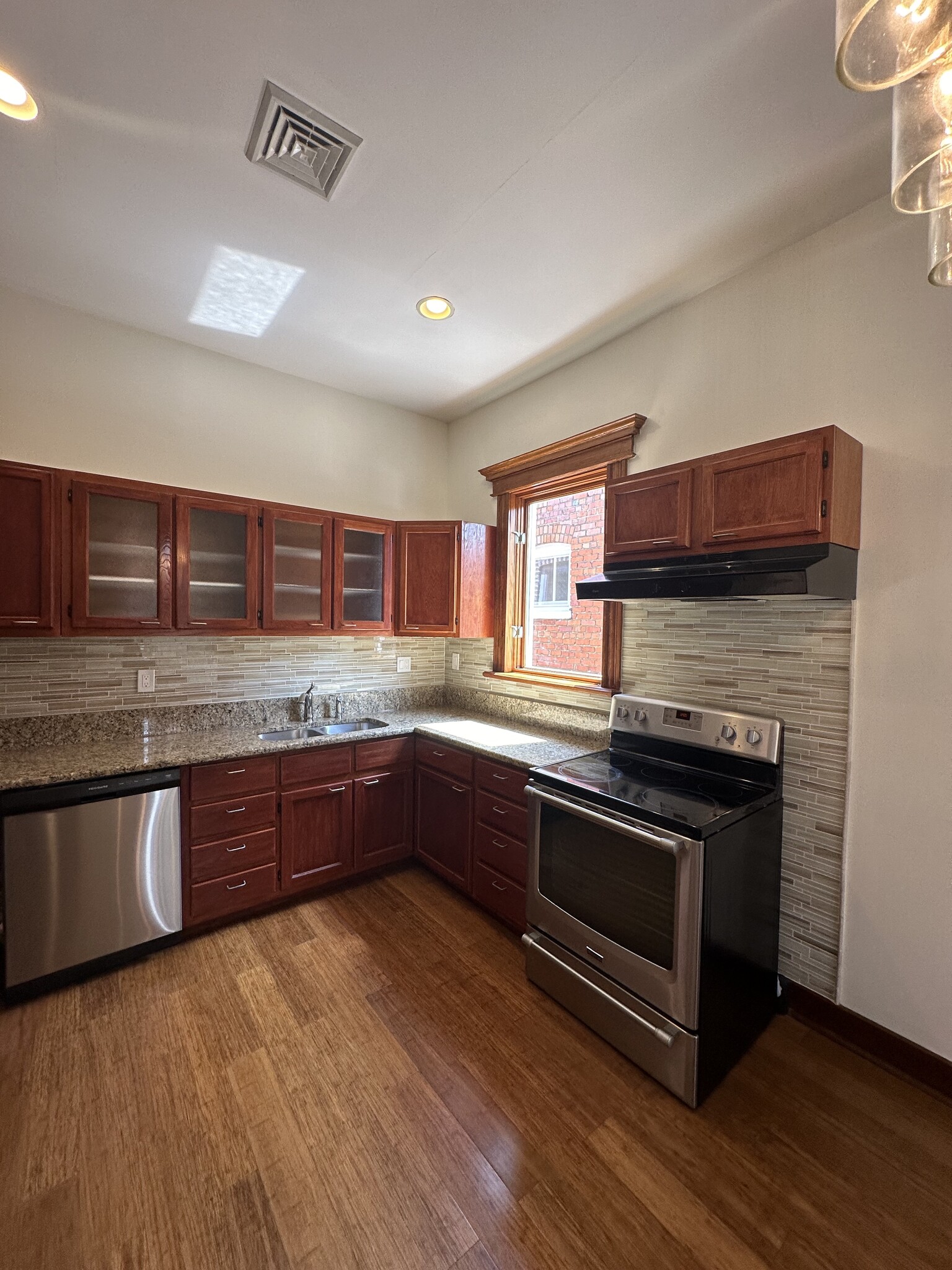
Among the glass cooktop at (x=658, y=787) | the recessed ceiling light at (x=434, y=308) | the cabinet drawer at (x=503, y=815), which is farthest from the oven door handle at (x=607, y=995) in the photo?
the recessed ceiling light at (x=434, y=308)

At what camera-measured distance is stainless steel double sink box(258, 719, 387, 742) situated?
2967 millimetres

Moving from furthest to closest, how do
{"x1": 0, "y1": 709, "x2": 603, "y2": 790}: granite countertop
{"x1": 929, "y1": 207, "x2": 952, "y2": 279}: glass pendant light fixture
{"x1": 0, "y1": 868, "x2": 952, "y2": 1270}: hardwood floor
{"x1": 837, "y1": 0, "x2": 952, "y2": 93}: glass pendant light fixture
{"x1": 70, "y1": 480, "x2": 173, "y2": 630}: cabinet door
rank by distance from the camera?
{"x1": 70, "y1": 480, "x2": 173, "y2": 630}: cabinet door < {"x1": 0, "y1": 709, "x2": 603, "y2": 790}: granite countertop < {"x1": 0, "y1": 868, "x2": 952, "y2": 1270}: hardwood floor < {"x1": 929, "y1": 207, "x2": 952, "y2": 279}: glass pendant light fixture < {"x1": 837, "y1": 0, "x2": 952, "y2": 93}: glass pendant light fixture

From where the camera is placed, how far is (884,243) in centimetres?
181

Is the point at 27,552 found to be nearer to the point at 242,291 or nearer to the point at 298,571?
the point at 298,571

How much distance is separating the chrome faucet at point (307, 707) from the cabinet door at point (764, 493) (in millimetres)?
2381

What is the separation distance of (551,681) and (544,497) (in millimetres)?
1146

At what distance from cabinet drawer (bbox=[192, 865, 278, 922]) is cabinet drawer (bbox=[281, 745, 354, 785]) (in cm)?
45

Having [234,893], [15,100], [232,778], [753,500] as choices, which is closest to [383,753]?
[232,778]

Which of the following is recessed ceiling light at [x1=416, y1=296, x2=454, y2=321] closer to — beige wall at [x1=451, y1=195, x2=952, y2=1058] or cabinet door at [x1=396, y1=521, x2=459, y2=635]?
cabinet door at [x1=396, y1=521, x2=459, y2=635]

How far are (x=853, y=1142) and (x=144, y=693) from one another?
331 cm

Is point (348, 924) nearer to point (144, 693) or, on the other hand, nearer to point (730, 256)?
point (144, 693)

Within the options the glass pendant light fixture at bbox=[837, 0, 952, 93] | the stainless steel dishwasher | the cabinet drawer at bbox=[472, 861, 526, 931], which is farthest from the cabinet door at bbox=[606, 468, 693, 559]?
the stainless steel dishwasher

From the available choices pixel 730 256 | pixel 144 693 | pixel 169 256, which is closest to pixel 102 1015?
pixel 144 693

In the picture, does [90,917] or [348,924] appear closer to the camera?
[90,917]
